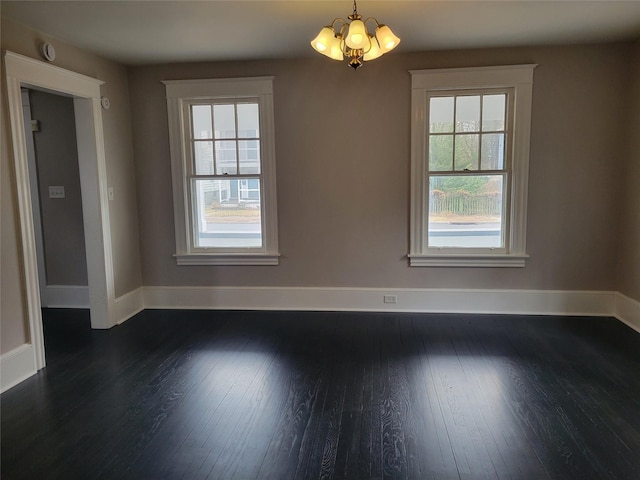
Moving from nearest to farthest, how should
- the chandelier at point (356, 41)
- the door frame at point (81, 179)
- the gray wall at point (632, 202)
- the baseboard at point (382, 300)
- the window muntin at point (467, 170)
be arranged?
1. the chandelier at point (356, 41)
2. the door frame at point (81, 179)
3. the gray wall at point (632, 202)
4. the window muntin at point (467, 170)
5. the baseboard at point (382, 300)

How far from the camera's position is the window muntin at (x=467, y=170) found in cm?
403

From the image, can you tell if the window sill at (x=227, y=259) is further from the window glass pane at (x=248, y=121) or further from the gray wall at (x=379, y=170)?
the window glass pane at (x=248, y=121)

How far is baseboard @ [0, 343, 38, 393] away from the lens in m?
2.84

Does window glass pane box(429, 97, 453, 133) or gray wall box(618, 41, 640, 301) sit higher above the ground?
window glass pane box(429, 97, 453, 133)

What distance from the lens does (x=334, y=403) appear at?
2.59m

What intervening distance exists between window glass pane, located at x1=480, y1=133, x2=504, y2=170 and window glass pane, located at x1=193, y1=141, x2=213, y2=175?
269 centimetres

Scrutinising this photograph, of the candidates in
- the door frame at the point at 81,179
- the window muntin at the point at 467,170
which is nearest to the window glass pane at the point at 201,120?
the door frame at the point at 81,179

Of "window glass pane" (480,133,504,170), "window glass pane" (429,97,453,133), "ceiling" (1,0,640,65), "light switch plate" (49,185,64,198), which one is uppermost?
"ceiling" (1,0,640,65)

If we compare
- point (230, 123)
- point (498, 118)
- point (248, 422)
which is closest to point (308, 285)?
point (230, 123)

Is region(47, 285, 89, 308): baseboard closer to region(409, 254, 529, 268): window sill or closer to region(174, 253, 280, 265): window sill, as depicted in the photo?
region(174, 253, 280, 265): window sill

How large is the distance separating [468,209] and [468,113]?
2.99 feet

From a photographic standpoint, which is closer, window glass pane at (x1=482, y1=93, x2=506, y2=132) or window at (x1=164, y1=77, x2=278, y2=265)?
window glass pane at (x1=482, y1=93, x2=506, y2=132)

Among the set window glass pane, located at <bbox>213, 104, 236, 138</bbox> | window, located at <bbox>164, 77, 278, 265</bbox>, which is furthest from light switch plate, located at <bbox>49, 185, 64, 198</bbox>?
window glass pane, located at <bbox>213, 104, 236, 138</bbox>

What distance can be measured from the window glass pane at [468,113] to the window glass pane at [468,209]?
1.51ft
